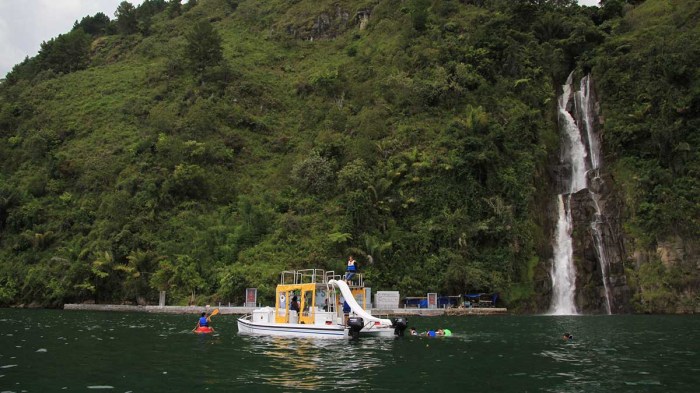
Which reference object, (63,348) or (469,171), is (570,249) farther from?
(63,348)

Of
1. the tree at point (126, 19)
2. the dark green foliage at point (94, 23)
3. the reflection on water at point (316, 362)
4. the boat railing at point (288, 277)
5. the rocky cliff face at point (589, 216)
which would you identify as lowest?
the reflection on water at point (316, 362)

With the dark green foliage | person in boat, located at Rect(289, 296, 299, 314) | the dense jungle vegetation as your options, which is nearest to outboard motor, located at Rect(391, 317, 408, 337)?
person in boat, located at Rect(289, 296, 299, 314)

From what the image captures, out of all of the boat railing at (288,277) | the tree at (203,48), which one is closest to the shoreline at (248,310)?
the boat railing at (288,277)

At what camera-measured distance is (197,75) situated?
76750mm

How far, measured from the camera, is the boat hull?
26.9m

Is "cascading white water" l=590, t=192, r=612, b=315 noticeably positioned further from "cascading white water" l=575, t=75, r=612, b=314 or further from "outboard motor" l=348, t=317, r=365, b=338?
"outboard motor" l=348, t=317, r=365, b=338

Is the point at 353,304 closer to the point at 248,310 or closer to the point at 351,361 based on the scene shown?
the point at 351,361

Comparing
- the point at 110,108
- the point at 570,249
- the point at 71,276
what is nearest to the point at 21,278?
the point at 71,276

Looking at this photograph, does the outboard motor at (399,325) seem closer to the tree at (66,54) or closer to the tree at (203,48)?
the tree at (203,48)

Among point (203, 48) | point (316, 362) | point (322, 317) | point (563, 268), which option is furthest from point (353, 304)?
point (203, 48)

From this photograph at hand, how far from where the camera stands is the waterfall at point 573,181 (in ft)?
155

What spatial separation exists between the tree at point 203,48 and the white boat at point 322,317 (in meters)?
52.9

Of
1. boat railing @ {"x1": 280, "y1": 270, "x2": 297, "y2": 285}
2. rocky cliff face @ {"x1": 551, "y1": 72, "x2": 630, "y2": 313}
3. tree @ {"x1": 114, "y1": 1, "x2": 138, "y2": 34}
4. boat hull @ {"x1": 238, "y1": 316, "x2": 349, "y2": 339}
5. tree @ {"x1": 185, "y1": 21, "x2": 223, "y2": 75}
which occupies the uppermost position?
tree @ {"x1": 114, "y1": 1, "x2": 138, "y2": 34}

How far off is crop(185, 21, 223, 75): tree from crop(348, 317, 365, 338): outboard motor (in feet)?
188
